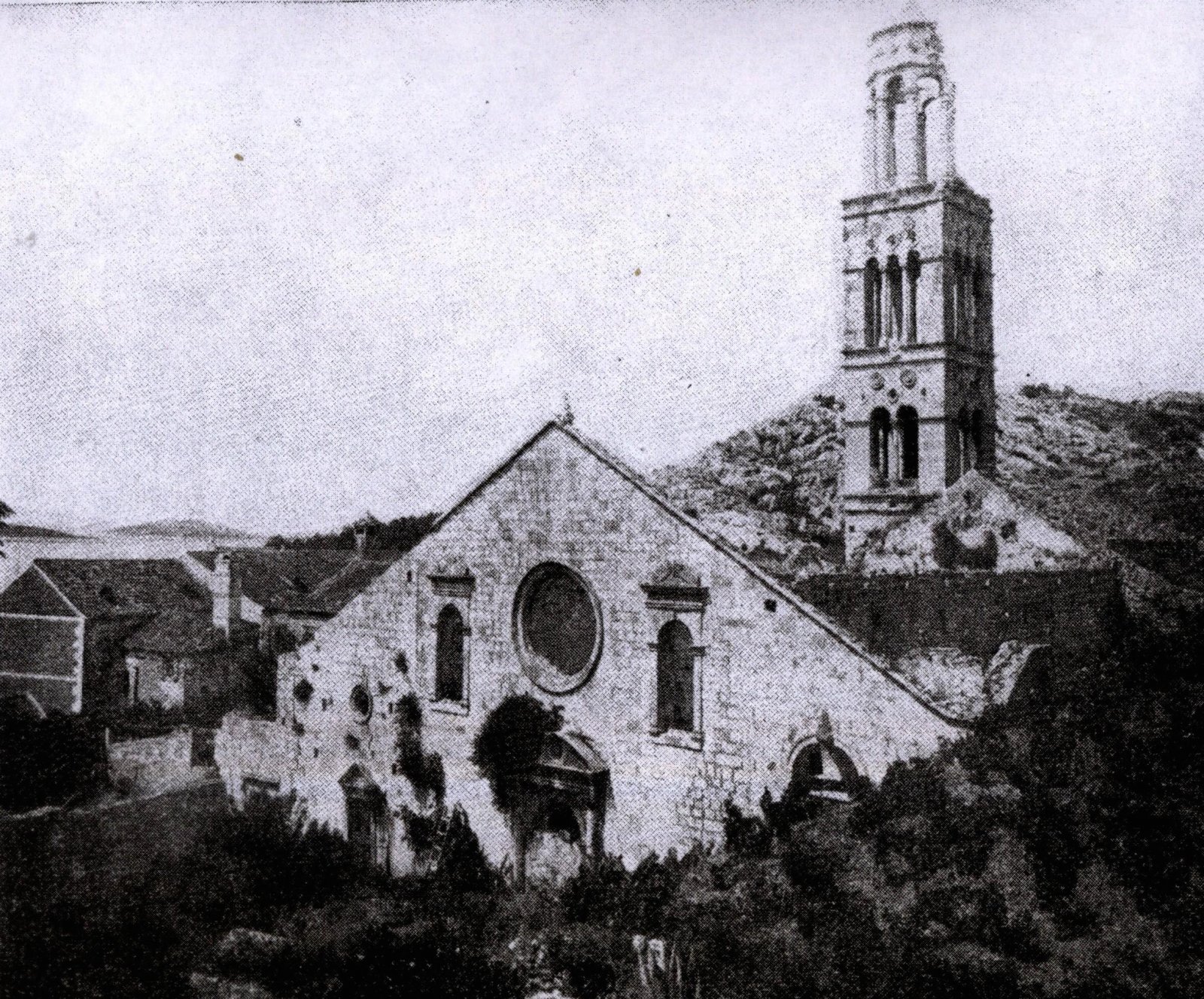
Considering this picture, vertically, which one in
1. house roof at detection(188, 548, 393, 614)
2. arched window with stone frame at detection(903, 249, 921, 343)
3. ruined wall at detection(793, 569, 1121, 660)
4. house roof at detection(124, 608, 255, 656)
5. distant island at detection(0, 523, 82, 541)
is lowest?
house roof at detection(124, 608, 255, 656)

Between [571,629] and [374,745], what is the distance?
17.2 ft

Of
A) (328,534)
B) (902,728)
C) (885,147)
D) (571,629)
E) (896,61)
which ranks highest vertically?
(885,147)

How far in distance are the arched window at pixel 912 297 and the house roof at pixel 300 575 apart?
61.2ft

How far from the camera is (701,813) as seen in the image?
15375mm

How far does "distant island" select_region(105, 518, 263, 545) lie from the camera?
212 ft

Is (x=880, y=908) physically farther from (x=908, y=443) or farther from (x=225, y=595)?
(x=225, y=595)

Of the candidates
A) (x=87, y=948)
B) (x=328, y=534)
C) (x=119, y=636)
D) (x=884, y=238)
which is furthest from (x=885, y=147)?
(x=328, y=534)

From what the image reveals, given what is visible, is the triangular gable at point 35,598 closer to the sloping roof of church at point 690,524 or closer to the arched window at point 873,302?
the sloping roof of church at point 690,524

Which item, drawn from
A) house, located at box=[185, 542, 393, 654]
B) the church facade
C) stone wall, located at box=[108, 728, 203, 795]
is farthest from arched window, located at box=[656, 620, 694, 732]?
house, located at box=[185, 542, 393, 654]

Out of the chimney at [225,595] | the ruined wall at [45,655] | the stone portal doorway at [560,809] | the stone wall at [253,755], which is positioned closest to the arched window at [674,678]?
the stone portal doorway at [560,809]

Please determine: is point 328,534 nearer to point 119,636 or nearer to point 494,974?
point 119,636

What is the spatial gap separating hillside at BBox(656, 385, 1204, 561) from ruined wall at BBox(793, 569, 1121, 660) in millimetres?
2237

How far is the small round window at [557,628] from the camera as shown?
17109 millimetres

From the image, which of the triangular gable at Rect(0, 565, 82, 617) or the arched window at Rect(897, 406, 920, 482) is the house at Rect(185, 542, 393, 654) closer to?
the triangular gable at Rect(0, 565, 82, 617)
